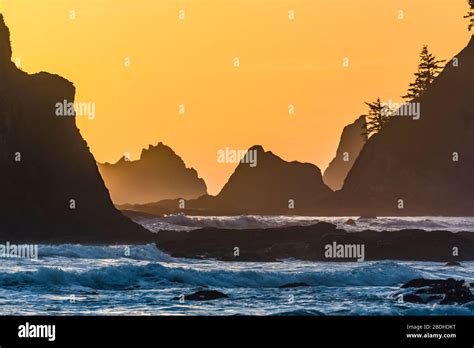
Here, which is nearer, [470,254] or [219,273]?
[219,273]

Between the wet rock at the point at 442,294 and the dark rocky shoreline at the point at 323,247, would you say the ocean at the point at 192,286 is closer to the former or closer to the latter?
the wet rock at the point at 442,294

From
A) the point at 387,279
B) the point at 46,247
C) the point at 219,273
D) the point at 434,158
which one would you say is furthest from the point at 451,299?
the point at 434,158

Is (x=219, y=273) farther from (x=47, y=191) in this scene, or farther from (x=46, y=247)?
(x=47, y=191)

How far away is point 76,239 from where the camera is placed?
78.1 metres

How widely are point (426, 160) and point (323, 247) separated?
9916 cm

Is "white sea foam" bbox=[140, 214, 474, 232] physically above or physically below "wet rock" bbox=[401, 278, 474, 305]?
above

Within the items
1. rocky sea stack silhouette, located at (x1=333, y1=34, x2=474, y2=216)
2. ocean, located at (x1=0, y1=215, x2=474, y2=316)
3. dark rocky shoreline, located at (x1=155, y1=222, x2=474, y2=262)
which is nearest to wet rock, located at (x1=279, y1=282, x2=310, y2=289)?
ocean, located at (x1=0, y1=215, x2=474, y2=316)

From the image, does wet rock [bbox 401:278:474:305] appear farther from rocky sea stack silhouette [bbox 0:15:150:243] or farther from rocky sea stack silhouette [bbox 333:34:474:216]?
rocky sea stack silhouette [bbox 333:34:474:216]

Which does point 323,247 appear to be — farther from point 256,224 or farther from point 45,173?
point 256,224

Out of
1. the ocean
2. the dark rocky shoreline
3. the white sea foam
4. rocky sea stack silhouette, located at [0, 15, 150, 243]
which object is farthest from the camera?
the white sea foam

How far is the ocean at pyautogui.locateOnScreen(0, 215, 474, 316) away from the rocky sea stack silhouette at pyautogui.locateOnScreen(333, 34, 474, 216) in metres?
93.5

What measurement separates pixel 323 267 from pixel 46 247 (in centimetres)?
1945

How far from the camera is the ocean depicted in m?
40.6
